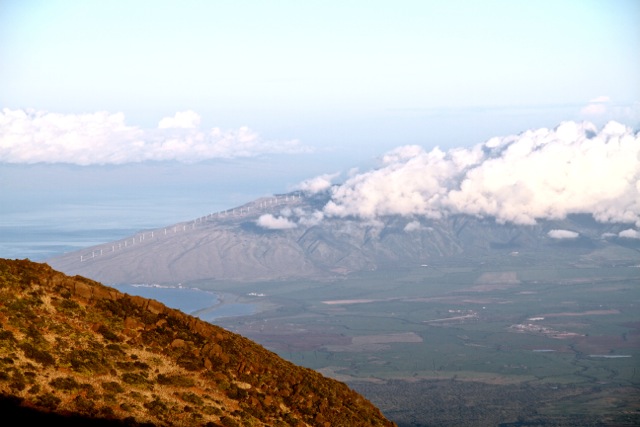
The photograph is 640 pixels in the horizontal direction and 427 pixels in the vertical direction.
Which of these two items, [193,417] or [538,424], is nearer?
[193,417]

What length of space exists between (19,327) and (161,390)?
6.14m

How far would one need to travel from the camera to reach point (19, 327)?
4234cm

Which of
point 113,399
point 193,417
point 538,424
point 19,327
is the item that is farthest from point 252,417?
point 538,424

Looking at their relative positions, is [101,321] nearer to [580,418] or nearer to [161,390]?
[161,390]

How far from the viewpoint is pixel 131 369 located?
42.7m

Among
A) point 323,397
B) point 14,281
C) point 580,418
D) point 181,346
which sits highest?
point 14,281

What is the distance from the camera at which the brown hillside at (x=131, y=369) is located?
3894cm

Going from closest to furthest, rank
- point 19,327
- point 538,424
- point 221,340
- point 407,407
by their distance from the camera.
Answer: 1. point 19,327
2. point 221,340
3. point 538,424
4. point 407,407

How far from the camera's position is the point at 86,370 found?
4100cm

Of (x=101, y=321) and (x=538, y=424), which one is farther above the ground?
(x=101, y=321)

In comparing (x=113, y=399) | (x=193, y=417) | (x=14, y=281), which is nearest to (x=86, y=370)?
(x=113, y=399)

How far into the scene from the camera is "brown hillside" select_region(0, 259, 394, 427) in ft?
128

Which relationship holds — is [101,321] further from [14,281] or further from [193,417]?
[193,417]

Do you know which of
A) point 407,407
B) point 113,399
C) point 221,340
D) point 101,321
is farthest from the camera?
point 407,407
